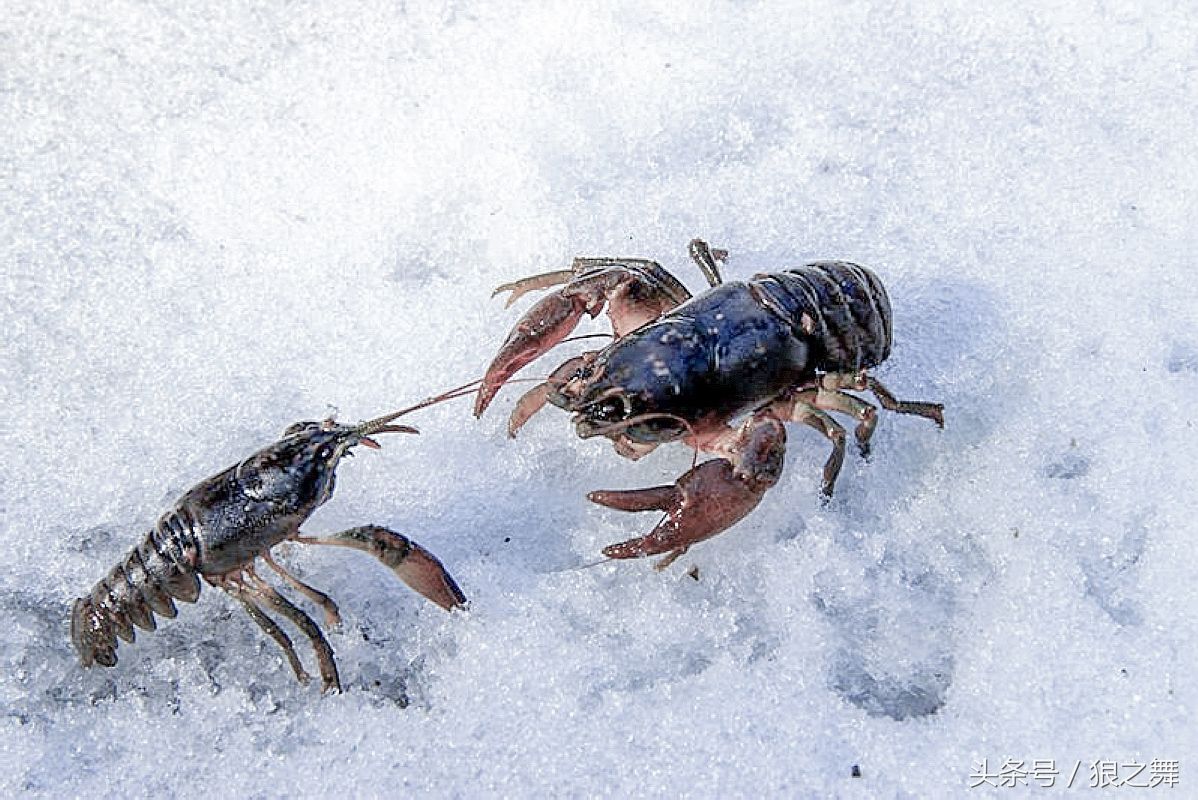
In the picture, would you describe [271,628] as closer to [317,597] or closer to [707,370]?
[317,597]

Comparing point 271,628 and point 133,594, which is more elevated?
point 133,594

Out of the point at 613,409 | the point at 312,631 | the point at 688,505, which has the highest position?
the point at 613,409

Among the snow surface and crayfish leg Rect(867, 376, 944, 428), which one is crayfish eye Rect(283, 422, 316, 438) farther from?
crayfish leg Rect(867, 376, 944, 428)

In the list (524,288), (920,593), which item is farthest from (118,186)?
(920,593)

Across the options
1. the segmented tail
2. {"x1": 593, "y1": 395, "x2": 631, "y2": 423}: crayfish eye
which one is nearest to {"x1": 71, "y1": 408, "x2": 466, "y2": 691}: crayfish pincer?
the segmented tail

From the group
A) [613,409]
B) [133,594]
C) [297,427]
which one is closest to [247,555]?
[133,594]

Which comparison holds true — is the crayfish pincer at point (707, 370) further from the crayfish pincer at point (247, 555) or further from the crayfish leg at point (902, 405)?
the crayfish pincer at point (247, 555)
